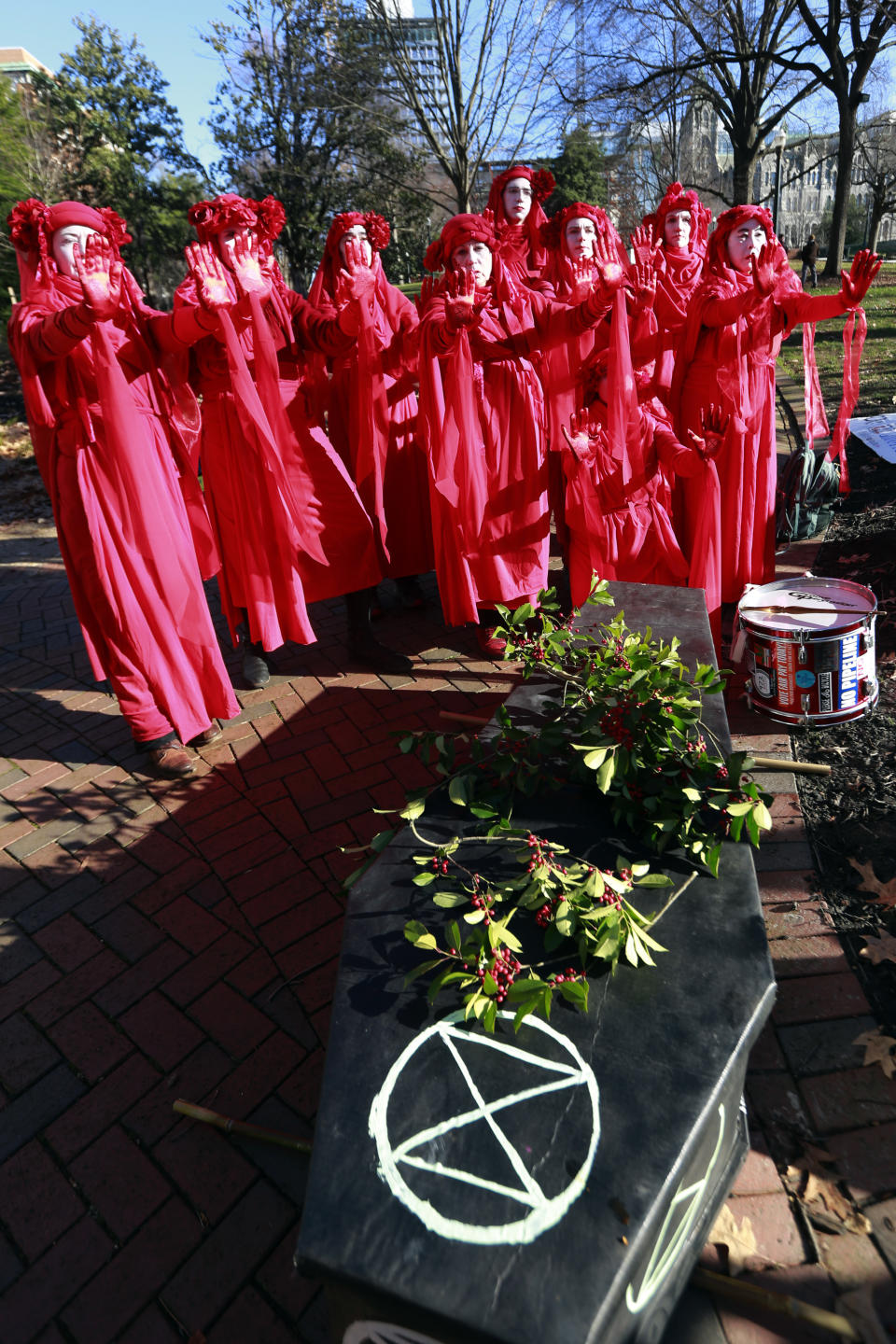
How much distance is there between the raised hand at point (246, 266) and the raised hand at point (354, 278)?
21.6 inches

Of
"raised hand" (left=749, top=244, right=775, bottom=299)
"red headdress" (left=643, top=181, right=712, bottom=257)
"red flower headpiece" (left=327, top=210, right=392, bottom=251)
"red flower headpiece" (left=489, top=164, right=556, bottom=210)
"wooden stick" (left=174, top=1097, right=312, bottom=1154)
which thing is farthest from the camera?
"red flower headpiece" (left=489, top=164, right=556, bottom=210)

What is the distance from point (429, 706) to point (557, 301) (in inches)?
79.9

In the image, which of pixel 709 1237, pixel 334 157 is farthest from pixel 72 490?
pixel 334 157

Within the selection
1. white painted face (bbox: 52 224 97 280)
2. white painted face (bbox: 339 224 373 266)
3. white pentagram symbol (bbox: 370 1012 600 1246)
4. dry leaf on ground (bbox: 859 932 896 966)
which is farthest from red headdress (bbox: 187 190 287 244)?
dry leaf on ground (bbox: 859 932 896 966)

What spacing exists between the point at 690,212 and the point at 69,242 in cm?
291

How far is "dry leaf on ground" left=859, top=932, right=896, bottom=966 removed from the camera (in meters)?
2.22

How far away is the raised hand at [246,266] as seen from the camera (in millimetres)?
3035

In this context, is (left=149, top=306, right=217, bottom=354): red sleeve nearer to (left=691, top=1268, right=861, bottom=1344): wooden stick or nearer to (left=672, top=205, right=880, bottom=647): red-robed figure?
(left=672, top=205, right=880, bottom=647): red-robed figure

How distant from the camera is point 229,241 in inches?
121

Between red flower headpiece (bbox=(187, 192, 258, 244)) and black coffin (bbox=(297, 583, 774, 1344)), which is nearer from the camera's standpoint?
black coffin (bbox=(297, 583, 774, 1344))

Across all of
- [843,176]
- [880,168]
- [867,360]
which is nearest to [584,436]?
[867,360]

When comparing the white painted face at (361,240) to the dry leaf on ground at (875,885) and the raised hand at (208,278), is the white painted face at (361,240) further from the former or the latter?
the dry leaf on ground at (875,885)

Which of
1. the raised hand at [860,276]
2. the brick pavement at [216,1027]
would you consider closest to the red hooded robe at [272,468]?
the brick pavement at [216,1027]

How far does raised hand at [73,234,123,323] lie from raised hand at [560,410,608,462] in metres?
2.01
